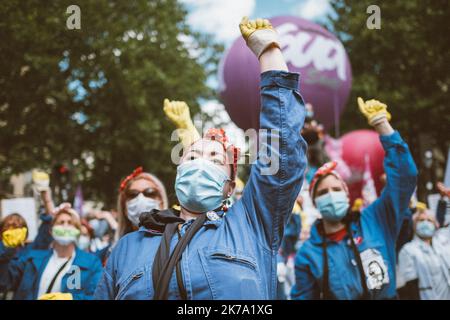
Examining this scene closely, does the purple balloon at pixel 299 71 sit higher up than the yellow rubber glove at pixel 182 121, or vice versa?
the purple balloon at pixel 299 71

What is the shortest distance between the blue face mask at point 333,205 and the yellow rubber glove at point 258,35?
219cm

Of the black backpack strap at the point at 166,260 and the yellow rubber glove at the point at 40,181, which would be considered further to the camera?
the yellow rubber glove at the point at 40,181

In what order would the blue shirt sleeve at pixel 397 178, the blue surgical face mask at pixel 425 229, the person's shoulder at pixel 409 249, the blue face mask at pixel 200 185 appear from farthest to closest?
the blue surgical face mask at pixel 425 229 < the person's shoulder at pixel 409 249 < the blue shirt sleeve at pixel 397 178 < the blue face mask at pixel 200 185

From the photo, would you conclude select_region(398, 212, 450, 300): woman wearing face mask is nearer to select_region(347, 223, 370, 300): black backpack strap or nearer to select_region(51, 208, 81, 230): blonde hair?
select_region(347, 223, 370, 300): black backpack strap

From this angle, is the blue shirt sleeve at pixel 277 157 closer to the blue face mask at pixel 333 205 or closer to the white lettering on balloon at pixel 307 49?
the blue face mask at pixel 333 205

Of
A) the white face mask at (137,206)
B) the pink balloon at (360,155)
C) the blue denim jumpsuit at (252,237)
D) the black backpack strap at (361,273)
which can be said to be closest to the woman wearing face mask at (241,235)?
the blue denim jumpsuit at (252,237)

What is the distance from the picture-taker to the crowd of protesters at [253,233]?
2.22 meters

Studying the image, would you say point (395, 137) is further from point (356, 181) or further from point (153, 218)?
point (356, 181)

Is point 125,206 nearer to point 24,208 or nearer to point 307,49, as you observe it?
point 24,208

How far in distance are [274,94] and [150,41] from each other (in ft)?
55.5

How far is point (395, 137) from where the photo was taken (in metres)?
3.83

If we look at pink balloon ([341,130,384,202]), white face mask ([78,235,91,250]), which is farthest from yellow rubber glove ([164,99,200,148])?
pink balloon ([341,130,384,202])
